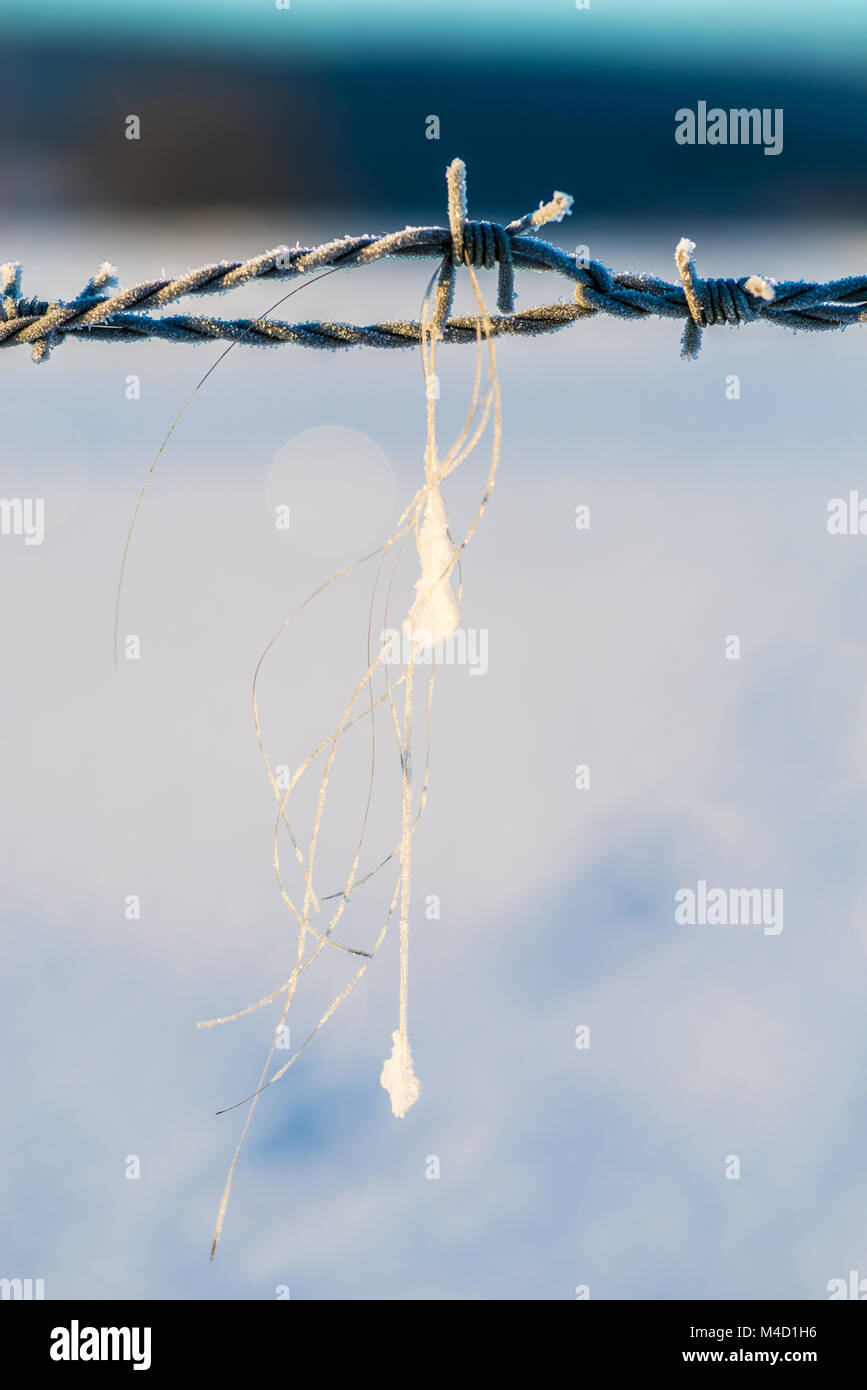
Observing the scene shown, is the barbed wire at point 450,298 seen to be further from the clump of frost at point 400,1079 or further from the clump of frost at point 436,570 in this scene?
the clump of frost at point 400,1079

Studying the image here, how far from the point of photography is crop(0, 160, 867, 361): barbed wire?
1.66m

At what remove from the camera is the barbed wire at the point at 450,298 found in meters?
1.66

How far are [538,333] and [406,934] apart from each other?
1199mm

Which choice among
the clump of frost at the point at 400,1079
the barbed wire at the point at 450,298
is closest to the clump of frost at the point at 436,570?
the barbed wire at the point at 450,298

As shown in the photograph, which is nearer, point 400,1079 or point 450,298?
point 450,298

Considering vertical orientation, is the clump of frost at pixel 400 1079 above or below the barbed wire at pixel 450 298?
below

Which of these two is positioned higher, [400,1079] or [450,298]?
[450,298]

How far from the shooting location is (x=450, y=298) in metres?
1.71

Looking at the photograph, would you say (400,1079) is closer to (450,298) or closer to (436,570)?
(436,570)

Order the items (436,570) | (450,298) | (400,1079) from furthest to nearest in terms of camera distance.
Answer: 1. (400,1079)
2. (436,570)
3. (450,298)

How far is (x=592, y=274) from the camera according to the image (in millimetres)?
1702

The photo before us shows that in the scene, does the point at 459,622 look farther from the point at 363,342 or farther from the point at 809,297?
the point at 809,297

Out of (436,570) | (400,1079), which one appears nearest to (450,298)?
(436,570)

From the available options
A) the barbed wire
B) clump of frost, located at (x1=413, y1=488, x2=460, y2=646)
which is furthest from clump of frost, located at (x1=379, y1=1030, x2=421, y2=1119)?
the barbed wire
